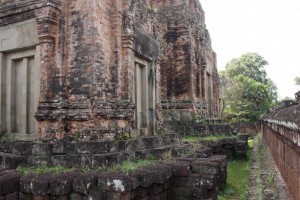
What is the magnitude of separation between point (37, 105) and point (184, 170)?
3918mm

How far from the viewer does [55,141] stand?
6.89 metres

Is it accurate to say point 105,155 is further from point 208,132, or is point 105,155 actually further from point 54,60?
point 208,132

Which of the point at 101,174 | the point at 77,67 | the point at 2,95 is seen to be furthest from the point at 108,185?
the point at 2,95

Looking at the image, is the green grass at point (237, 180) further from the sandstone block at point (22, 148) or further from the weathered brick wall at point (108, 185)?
the sandstone block at point (22, 148)

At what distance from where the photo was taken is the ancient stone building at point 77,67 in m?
7.14

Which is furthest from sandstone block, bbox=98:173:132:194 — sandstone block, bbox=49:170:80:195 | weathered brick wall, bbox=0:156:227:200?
sandstone block, bbox=49:170:80:195

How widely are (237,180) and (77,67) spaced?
587 centimetres

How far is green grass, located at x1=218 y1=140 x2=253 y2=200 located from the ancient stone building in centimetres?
282

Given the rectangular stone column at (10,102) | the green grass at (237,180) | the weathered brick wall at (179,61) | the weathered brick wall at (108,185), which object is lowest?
the green grass at (237,180)

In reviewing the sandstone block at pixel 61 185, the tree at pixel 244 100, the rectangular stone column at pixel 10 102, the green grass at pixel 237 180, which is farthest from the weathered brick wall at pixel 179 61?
the tree at pixel 244 100

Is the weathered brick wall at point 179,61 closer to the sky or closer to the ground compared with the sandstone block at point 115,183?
closer to the sky

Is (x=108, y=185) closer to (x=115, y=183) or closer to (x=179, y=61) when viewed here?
(x=115, y=183)

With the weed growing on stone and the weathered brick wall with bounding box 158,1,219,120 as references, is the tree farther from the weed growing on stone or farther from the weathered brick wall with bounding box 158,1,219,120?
the weed growing on stone

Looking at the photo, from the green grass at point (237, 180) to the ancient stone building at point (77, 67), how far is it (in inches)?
111
